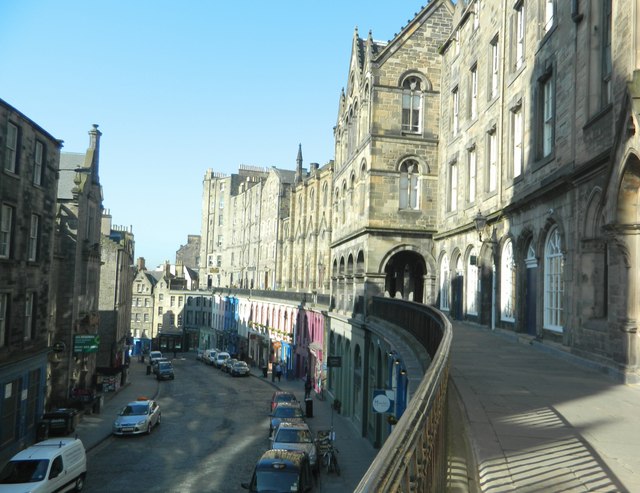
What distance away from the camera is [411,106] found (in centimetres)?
2884

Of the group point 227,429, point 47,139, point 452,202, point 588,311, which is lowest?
point 227,429

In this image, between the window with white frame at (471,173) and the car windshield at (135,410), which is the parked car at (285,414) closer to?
the car windshield at (135,410)

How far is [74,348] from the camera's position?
31672 millimetres

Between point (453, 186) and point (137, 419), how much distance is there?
17.9m

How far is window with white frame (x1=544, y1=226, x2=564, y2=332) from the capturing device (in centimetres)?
1562

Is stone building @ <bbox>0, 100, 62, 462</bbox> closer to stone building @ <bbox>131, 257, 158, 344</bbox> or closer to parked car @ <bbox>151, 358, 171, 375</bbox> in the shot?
parked car @ <bbox>151, 358, 171, 375</bbox>

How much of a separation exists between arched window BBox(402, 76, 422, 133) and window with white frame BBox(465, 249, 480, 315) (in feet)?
27.3

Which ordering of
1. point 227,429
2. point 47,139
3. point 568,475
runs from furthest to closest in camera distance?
point 227,429 → point 47,139 → point 568,475

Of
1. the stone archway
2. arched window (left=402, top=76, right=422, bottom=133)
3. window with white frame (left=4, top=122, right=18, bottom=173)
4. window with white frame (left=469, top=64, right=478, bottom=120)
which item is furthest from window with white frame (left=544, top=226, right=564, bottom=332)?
window with white frame (left=4, top=122, right=18, bottom=173)

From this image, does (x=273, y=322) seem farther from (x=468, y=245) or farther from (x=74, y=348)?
(x=468, y=245)

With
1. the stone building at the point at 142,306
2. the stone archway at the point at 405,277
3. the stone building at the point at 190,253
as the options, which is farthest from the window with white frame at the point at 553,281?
the stone building at the point at 190,253

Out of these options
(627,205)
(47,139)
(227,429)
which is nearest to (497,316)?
(627,205)

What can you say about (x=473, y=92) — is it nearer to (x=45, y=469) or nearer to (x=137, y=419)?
(x=45, y=469)

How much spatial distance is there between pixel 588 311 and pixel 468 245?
394 inches
